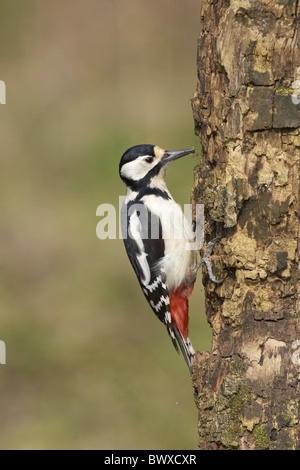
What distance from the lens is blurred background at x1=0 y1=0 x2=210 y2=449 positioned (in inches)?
208

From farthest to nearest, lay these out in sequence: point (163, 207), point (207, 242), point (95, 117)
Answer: point (95, 117) < point (163, 207) < point (207, 242)

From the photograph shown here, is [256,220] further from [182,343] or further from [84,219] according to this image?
[84,219]

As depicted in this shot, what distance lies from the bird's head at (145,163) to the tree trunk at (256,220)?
91 centimetres

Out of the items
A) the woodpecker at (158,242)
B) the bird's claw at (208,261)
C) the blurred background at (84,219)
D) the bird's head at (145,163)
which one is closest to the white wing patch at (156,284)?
the woodpecker at (158,242)

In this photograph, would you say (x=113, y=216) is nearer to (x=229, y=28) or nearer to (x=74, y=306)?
(x=74, y=306)

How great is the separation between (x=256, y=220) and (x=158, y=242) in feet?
3.60

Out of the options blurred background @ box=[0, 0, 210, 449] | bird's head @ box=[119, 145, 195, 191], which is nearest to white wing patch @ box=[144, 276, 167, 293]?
bird's head @ box=[119, 145, 195, 191]

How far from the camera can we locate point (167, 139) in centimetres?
774

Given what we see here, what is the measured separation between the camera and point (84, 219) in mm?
7121

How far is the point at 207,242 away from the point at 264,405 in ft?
2.72

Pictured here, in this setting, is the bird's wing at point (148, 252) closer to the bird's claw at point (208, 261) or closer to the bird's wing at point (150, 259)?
the bird's wing at point (150, 259)

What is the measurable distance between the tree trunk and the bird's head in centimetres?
91

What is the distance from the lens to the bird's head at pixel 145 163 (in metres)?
4.00
